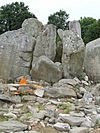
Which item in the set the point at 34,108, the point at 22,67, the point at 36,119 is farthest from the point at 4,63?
the point at 36,119

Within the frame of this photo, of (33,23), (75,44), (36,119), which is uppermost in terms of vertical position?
(33,23)

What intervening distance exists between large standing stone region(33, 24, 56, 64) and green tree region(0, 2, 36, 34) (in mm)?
13922

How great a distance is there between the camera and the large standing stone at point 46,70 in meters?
9.73

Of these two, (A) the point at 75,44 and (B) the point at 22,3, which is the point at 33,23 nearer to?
(A) the point at 75,44

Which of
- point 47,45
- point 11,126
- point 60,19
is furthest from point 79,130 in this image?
point 60,19

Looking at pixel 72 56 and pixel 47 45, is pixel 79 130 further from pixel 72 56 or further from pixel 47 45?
pixel 47 45

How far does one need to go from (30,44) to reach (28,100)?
9.17ft

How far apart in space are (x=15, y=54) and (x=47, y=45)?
96 cm

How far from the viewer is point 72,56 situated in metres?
10.1

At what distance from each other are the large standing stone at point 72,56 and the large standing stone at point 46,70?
0.33 metres

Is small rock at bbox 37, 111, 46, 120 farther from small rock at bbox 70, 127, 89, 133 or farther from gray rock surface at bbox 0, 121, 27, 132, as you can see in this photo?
small rock at bbox 70, 127, 89, 133

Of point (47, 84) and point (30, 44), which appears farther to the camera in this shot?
point (30, 44)

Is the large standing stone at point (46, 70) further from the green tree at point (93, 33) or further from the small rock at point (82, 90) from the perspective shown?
the green tree at point (93, 33)

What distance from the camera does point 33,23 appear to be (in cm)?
1099
